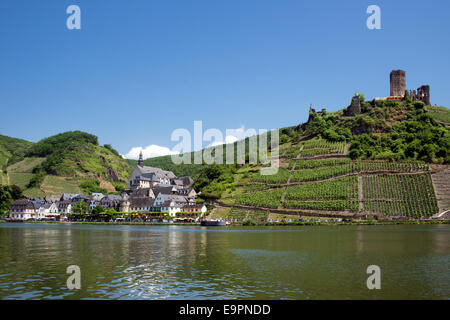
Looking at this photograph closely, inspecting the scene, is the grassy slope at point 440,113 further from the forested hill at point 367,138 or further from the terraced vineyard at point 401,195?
the terraced vineyard at point 401,195

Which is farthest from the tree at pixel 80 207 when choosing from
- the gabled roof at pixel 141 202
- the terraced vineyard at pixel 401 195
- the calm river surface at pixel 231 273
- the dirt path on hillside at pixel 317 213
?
the calm river surface at pixel 231 273

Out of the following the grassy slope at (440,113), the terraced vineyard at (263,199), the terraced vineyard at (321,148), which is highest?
the grassy slope at (440,113)

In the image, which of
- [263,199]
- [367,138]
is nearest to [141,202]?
[263,199]

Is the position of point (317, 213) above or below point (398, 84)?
below

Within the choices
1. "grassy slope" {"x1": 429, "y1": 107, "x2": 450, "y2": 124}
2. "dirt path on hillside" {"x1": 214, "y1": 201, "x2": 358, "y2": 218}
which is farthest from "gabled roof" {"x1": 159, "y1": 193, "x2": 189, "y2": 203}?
"grassy slope" {"x1": 429, "y1": 107, "x2": 450, "y2": 124}

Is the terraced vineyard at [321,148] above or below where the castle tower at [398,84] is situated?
below

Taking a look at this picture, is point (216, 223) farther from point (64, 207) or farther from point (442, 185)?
point (64, 207)

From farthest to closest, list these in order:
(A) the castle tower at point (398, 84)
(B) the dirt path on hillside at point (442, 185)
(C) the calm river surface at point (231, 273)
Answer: (A) the castle tower at point (398, 84) < (B) the dirt path on hillside at point (442, 185) < (C) the calm river surface at point (231, 273)

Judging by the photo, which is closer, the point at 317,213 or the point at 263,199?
the point at 317,213

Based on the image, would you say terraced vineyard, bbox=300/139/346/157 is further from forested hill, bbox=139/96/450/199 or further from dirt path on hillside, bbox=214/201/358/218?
dirt path on hillside, bbox=214/201/358/218
